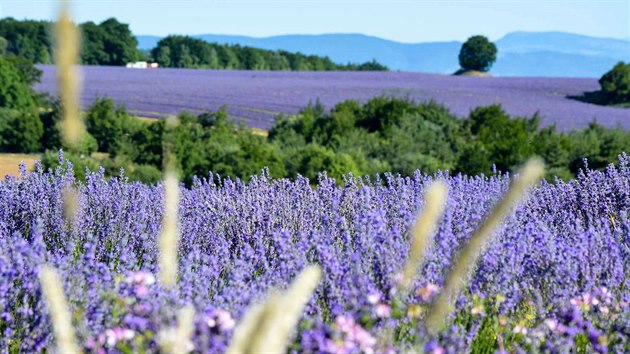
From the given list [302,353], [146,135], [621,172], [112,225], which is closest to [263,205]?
[112,225]

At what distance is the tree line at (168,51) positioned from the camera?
51.1 meters

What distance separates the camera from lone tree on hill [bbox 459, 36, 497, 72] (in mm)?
59688

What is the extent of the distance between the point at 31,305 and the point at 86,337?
0.82 meters

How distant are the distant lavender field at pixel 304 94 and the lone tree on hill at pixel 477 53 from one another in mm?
21560

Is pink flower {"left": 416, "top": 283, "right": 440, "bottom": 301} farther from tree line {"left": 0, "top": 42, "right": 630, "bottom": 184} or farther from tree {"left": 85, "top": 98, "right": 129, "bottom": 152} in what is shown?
tree {"left": 85, "top": 98, "right": 129, "bottom": 152}

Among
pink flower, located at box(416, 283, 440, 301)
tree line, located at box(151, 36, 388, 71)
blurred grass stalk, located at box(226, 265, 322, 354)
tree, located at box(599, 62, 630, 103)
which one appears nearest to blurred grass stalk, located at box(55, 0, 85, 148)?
blurred grass stalk, located at box(226, 265, 322, 354)

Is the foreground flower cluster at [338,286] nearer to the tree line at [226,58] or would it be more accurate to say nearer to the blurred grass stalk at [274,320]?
the blurred grass stalk at [274,320]


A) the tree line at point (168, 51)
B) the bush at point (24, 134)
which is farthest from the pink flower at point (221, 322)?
the tree line at point (168, 51)

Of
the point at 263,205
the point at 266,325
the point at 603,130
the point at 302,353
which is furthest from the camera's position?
the point at 603,130

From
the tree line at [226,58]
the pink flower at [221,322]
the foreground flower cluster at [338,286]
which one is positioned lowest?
the tree line at [226,58]

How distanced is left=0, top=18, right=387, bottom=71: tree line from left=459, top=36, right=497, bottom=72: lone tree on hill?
7442 mm

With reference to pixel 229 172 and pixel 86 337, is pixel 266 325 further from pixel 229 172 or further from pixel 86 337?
pixel 229 172

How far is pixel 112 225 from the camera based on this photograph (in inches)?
170

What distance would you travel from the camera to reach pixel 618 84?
103 ft
